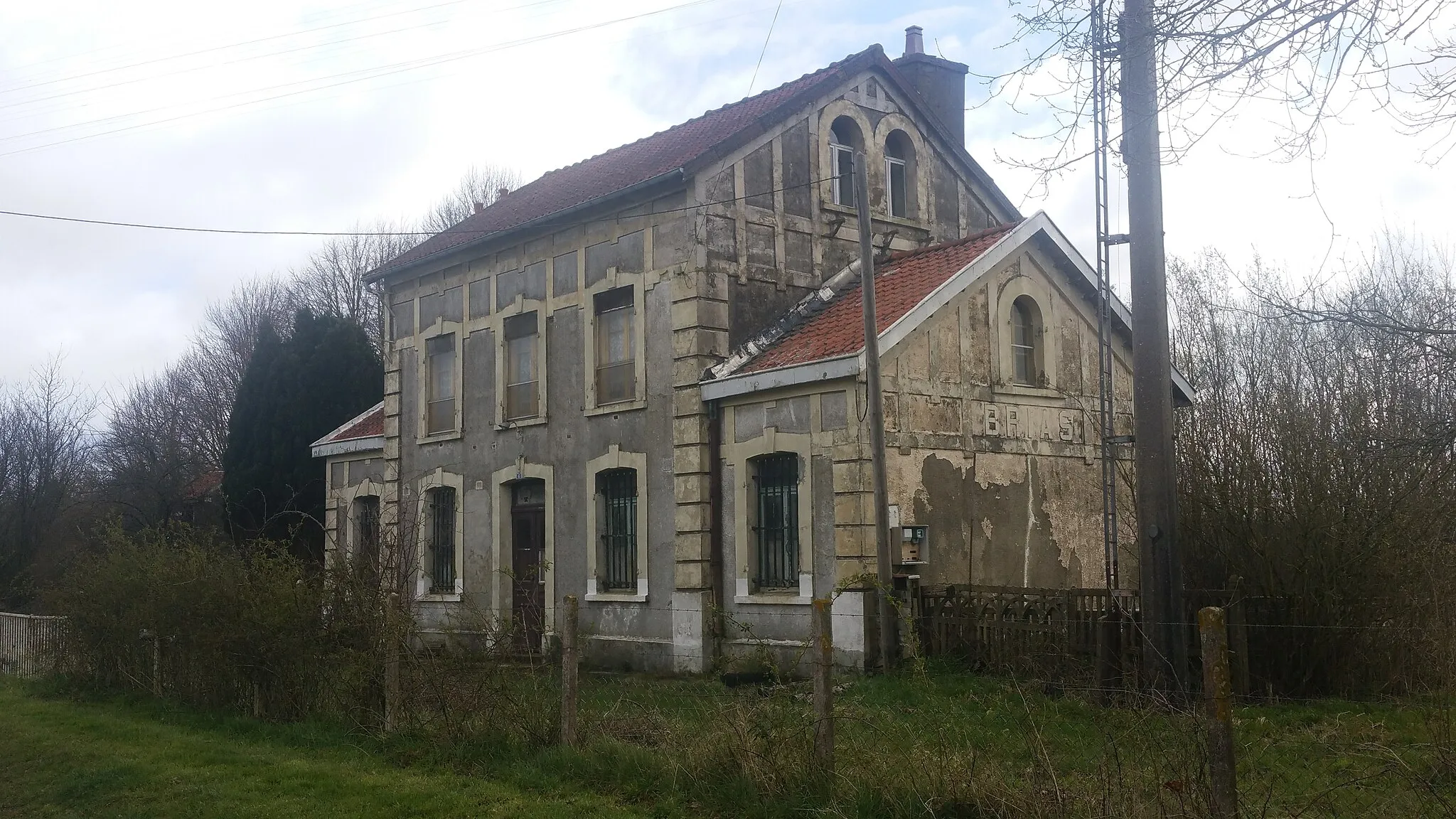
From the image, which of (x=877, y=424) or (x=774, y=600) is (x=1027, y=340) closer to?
(x=877, y=424)

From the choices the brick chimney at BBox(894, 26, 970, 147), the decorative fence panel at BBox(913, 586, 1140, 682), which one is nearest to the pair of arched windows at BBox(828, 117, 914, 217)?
the brick chimney at BBox(894, 26, 970, 147)

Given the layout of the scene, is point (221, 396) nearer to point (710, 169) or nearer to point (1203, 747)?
point (710, 169)

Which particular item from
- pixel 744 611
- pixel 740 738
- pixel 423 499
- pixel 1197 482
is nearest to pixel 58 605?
pixel 423 499

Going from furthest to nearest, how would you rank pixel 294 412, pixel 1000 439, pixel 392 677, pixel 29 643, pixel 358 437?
pixel 294 412
pixel 358 437
pixel 29 643
pixel 1000 439
pixel 392 677

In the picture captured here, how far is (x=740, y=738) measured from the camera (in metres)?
8.31

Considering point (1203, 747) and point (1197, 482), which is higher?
point (1197, 482)

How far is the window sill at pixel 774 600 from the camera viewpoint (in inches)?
631

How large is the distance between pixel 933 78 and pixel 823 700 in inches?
615

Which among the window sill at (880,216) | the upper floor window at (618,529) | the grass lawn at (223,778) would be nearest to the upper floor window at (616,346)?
the upper floor window at (618,529)

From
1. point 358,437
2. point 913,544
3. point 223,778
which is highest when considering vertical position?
point 358,437

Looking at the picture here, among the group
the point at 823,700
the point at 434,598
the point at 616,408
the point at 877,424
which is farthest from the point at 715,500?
the point at 823,700

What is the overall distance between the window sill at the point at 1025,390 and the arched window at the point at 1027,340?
13cm

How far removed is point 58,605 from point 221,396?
100.0ft

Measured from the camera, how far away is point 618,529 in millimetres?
18969
